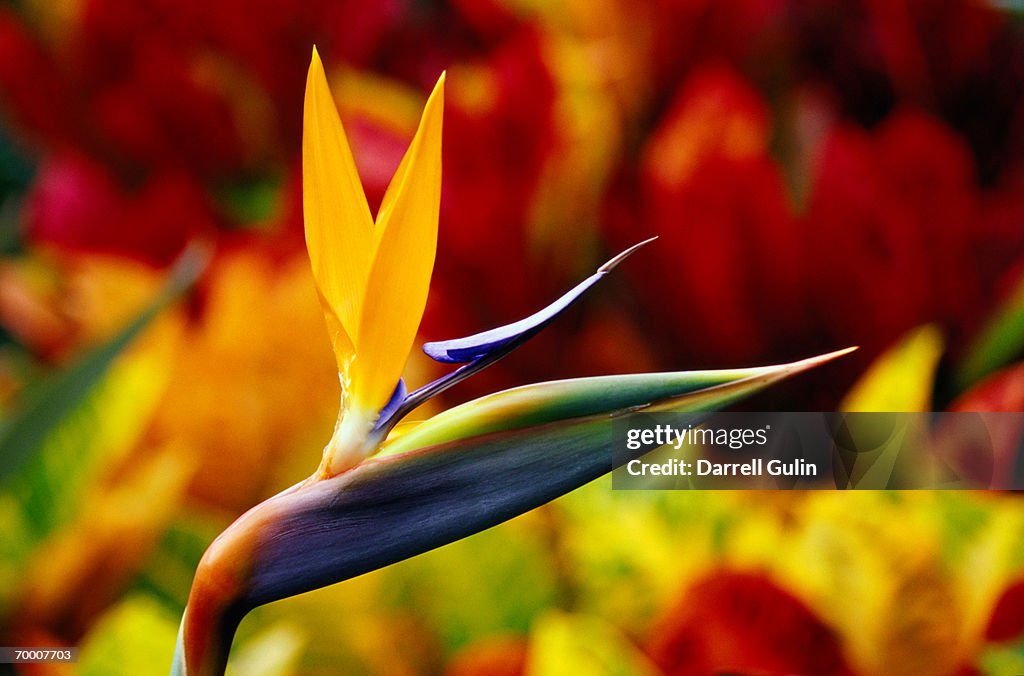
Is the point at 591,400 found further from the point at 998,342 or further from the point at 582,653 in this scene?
the point at 998,342

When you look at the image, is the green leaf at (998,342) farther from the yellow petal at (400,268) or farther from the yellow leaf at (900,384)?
the yellow petal at (400,268)

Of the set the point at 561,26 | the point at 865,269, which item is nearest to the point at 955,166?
the point at 865,269

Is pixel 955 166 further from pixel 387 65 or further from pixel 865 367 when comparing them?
pixel 387 65

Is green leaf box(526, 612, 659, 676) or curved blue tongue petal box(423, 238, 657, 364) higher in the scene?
curved blue tongue petal box(423, 238, 657, 364)

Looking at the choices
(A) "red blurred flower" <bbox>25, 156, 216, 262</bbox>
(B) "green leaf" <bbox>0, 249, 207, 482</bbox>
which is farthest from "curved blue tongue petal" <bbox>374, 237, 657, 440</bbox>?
(A) "red blurred flower" <bbox>25, 156, 216, 262</bbox>

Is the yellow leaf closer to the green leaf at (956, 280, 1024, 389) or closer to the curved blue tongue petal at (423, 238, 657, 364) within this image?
the green leaf at (956, 280, 1024, 389)

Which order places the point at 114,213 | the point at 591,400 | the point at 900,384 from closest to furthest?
the point at 591,400, the point at 900,384, the point at 114,213

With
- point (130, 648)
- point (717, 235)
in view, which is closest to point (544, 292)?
point (717, 235)

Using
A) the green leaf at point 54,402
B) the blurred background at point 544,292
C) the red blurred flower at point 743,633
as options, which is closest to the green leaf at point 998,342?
the blurred background at point 544,292
